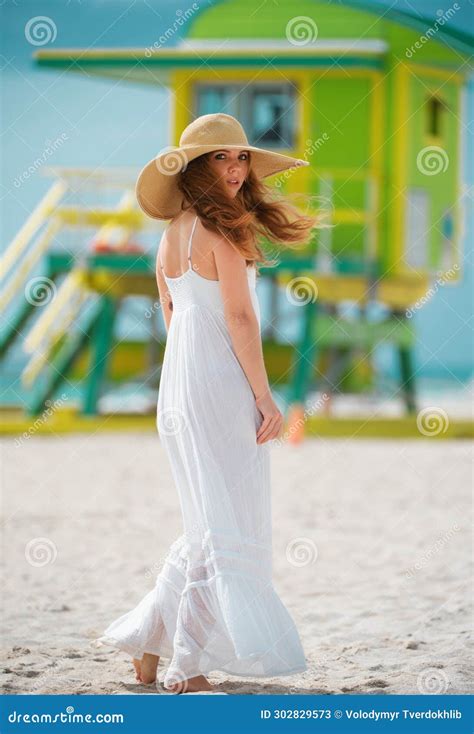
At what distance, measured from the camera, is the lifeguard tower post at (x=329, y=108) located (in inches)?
579

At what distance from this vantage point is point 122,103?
35.8 m

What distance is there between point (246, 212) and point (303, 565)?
3.24 metres

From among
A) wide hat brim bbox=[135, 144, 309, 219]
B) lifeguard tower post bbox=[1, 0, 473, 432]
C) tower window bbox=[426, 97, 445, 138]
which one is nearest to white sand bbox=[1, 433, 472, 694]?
wide hat brim bbox=[135, 144, 309, 219]

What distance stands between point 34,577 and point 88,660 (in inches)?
77.2

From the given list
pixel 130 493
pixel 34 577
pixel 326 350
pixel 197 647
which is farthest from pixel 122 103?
pixel 197 647

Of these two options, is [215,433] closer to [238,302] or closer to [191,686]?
[238,302]

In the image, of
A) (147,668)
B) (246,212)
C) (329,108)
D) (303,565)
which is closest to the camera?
(246,212)

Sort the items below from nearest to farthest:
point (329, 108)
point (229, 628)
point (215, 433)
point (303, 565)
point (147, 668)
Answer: point (229, 628) < point (215, 433) < point (147, 668) < point (303, 565) < point (329, 108)

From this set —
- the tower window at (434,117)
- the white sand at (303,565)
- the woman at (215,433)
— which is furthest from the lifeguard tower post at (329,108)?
the woman at (215,433)

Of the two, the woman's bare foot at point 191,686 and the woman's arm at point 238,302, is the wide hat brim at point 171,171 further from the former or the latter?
the woman's bare foot at point 191,686

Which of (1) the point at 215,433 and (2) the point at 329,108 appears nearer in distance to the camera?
(1) the point at 215,433

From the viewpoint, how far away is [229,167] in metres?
4.31

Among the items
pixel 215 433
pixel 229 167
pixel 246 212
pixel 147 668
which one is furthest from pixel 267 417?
pixel 147 668
